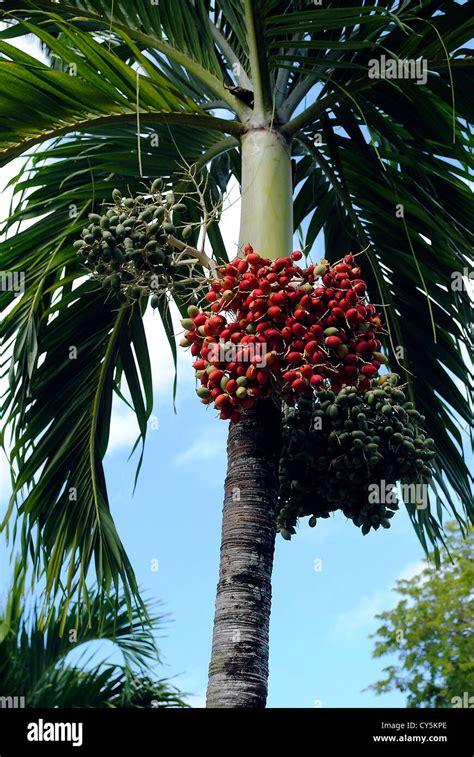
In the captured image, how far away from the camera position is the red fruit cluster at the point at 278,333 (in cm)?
349

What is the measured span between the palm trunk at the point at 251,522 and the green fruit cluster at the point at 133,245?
0.39 meters

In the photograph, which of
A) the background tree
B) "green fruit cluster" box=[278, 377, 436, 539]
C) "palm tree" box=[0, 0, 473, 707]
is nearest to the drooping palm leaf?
"palm tree" box=[0, 0, 473, 707]

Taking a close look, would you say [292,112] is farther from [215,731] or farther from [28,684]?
[28,684]

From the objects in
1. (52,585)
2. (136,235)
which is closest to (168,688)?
(52,585)

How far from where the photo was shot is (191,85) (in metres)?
5.34

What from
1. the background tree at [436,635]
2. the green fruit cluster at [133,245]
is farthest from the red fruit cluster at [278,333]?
the background tree at [436,635]

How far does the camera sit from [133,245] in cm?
383

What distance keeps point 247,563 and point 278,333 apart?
90 cm

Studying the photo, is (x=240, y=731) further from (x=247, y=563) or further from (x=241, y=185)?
(x=241, y=185)

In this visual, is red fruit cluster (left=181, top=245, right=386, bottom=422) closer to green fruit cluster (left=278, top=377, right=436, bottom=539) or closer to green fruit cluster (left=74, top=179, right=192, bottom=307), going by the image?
green fruit cluster (left=278, top=377, right=436, bottom=539)

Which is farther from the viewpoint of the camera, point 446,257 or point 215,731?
point 446,257

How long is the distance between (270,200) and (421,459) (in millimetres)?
1358

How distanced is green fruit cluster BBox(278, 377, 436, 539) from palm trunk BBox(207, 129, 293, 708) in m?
0.21

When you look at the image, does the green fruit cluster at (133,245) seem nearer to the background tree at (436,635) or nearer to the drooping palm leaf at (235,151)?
the drooping palm leaf at (235,151)
